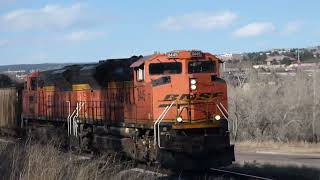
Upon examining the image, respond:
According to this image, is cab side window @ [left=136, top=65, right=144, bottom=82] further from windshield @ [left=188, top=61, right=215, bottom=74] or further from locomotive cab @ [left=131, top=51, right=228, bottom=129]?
windshield @ [left=188, top=61, right=215, bottom=74]

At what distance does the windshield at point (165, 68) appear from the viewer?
596 inches

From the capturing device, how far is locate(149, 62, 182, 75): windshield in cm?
1514

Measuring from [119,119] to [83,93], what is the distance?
3797 mm

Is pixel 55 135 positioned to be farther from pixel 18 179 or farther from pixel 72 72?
pixel 18 179

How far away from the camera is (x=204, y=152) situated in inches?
560

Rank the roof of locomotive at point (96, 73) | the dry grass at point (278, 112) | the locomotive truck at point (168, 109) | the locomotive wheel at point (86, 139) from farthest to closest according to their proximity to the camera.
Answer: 1. the dry grass at point (278, 112)
2. the locomotive wheel at point (86, 139)
3. the roof of locomotive at point (96, 73)
4. the locomotive truck at point (168, 109)

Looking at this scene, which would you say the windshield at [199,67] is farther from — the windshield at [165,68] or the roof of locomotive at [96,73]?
the roof of locomotive at [96,73]

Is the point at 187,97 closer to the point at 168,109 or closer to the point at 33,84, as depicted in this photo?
the point at 168,109

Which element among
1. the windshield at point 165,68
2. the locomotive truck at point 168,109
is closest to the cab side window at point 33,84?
the locomotive truck at point 168,109

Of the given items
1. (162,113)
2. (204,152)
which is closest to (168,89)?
(162,113)

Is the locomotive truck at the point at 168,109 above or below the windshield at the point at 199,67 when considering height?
below

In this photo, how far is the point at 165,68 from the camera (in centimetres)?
1519

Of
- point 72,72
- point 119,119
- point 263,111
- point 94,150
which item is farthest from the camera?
point 263,111

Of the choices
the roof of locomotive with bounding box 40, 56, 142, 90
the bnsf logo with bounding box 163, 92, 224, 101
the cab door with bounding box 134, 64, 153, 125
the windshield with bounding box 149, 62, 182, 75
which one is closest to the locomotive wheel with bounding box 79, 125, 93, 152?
the roof of locomotive with bounding box 40, 56, 142, 90
